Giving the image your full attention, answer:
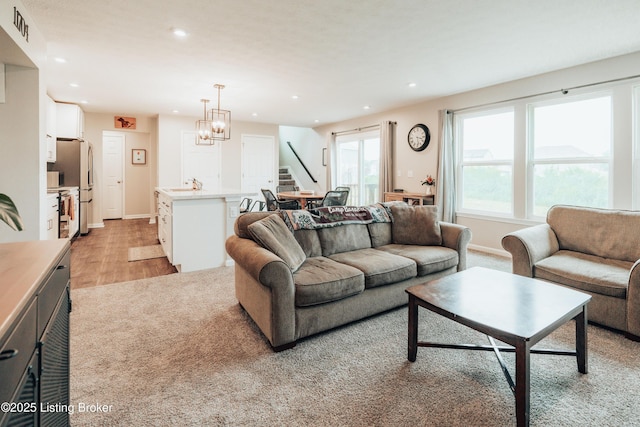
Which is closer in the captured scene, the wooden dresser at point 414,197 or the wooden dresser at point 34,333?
the wooden dresser at point 34,333

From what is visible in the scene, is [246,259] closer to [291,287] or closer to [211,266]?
[291,287]

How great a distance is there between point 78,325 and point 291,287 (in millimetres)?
1749

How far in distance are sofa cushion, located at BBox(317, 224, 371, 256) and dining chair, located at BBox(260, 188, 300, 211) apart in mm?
3400

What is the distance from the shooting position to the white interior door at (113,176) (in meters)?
8.30

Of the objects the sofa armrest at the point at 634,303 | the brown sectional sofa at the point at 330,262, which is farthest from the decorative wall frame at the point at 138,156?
the sofa armrest at the point at 634,303

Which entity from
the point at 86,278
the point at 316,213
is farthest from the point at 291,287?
the point at 86,278

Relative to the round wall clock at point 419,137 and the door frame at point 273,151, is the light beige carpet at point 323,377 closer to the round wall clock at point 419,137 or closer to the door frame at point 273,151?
the round wall clock at point 419,137

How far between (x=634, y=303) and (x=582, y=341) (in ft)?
2.45

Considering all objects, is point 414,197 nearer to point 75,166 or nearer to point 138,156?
point 75,166

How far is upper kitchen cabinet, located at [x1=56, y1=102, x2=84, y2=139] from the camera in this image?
19.7ft

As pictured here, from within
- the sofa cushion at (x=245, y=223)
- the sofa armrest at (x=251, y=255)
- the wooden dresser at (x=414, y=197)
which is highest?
the wooden dresser at (x=414, y=197)

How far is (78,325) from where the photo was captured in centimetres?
253

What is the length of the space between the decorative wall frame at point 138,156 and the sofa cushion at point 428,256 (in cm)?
769

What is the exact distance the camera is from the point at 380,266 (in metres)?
2.63
